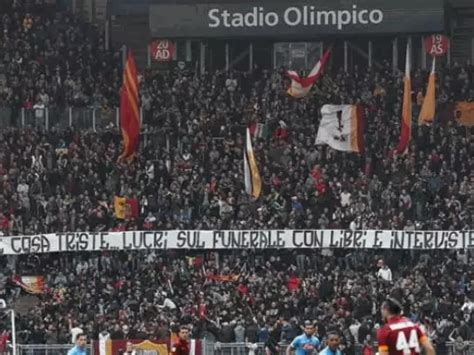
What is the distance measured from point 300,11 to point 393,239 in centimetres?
1229

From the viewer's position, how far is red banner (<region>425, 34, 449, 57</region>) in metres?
54.5

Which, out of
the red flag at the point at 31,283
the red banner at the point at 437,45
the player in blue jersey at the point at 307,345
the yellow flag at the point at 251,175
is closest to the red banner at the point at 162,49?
the red banner at the point at 437,45

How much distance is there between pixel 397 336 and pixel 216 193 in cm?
2688

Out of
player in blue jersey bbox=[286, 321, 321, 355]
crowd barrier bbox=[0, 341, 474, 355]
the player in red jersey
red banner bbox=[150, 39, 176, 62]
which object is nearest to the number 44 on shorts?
the player in red jersey

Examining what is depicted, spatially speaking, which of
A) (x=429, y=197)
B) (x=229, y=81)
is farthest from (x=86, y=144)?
(x=429, y=197)

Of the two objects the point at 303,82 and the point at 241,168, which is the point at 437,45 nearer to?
the point at 303,82

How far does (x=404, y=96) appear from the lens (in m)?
49.2

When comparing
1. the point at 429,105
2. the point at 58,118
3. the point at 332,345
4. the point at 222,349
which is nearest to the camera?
the point at 332,345

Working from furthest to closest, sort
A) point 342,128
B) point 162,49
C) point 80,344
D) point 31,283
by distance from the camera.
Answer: point 162,49, point 342,128, point 31,283, point 80,344

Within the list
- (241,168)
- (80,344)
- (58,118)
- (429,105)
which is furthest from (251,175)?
(80,344)

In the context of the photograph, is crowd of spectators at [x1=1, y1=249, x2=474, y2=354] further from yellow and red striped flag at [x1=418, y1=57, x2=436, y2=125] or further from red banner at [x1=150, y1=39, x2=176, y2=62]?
red banner at [x1=150, y1=39, x2=176, y2=62]

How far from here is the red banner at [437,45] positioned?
5447 centimetres

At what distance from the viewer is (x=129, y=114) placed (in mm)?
50500

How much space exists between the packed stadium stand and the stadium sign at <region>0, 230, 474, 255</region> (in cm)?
13
